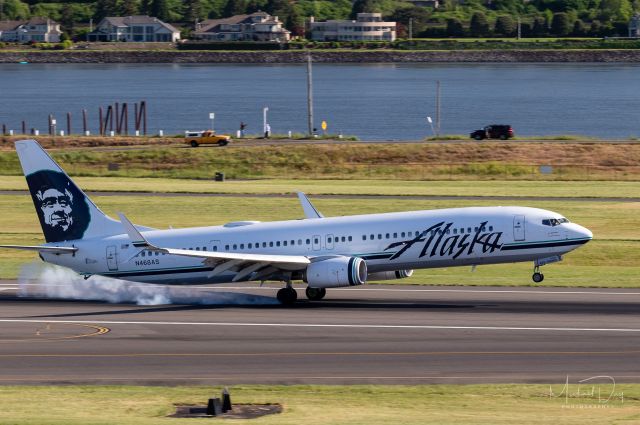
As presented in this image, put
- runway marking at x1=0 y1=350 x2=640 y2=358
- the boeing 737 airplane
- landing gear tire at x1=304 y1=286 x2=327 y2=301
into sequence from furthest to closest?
landing gear tire at x1=304 y1=286 x2=327 y2=301, the boeing 737 airplane, runway marking at x1=0 y1=350 x2=640 y2=358

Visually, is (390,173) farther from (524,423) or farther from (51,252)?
Result: (524,423)

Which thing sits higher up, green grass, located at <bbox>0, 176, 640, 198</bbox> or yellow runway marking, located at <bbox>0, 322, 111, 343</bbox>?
yellow runway marking, located at <bbox>0, 322, 111, 343</bbox>

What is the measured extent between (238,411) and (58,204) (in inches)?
951

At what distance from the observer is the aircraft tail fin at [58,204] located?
176 ft

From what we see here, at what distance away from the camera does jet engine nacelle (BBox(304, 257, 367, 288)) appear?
49.1 metres

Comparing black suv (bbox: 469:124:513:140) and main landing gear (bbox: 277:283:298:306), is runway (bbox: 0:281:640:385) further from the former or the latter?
black suv (bbox: 469:124:513:140)

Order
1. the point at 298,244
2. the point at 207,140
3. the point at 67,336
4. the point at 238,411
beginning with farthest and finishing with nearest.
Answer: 1. the point at 207,140
2. the point at 298,244
3. the point at 67,336
4. the point at 238,411

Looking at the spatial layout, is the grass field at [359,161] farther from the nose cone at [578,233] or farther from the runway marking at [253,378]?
the runway marking at [253,378]

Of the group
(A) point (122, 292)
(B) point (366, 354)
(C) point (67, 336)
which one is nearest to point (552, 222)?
(B) point (366, 354)

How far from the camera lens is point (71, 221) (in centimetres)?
5378

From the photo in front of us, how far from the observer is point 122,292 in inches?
2153

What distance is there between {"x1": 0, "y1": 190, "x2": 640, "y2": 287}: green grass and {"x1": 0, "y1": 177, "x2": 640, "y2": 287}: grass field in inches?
1.9
